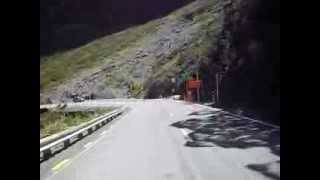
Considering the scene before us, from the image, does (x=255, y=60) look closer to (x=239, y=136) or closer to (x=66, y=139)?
(x=239, y=136)

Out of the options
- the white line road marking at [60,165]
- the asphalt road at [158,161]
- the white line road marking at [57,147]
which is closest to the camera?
the asphalt road at [158,161]

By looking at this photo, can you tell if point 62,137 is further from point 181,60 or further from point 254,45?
point 181,60

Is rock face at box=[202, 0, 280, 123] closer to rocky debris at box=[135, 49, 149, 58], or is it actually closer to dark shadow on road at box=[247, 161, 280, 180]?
dark shadow on road at box=[247, 161, 280, 180]

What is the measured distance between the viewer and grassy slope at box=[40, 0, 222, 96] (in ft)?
294

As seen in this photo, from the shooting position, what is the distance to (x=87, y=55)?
110812 millimetres

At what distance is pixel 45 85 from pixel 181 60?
2898cm

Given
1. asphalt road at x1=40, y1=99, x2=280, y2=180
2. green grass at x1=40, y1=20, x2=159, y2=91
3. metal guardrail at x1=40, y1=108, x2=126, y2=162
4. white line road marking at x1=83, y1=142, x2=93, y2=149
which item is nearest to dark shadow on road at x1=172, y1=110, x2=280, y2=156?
asphalt road at x1=40, y1=99, x2=280, y2=180

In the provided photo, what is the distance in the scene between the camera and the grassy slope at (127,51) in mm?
89562

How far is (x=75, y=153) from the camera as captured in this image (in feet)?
55.7

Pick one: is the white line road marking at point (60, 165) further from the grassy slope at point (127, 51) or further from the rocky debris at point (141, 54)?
the rocky debris at point (141, 54)

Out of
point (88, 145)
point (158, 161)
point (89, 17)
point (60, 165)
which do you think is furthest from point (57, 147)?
point (89, 17)

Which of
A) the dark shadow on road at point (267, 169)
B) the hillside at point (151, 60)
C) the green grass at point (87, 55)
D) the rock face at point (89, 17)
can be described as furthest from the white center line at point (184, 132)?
the rock face at point (89, 17)
